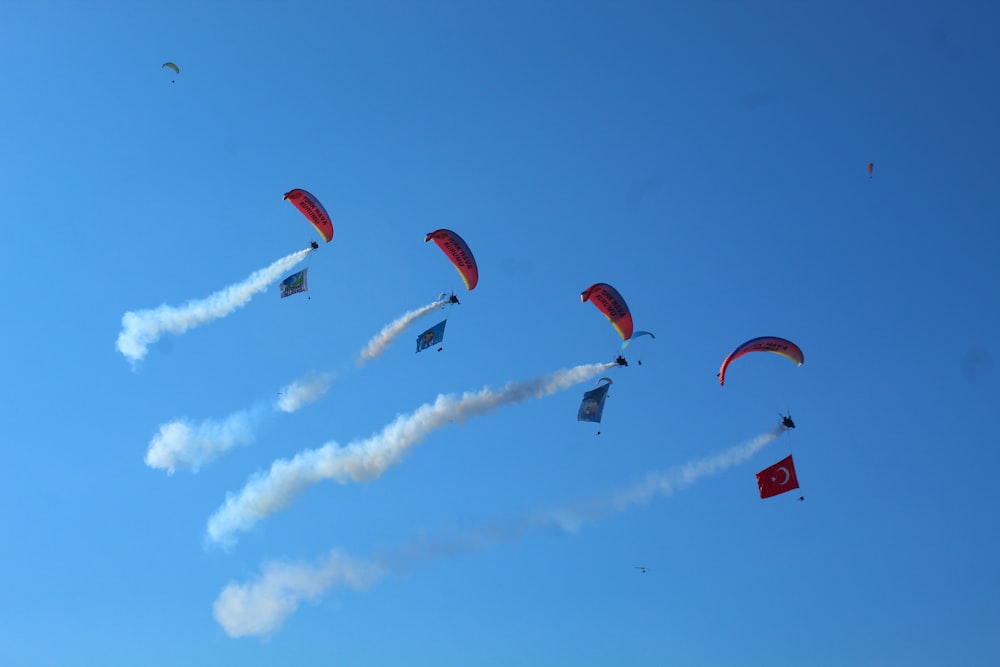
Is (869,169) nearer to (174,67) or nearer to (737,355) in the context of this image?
(737,355)

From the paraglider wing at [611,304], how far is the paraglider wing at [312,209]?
20772 mm

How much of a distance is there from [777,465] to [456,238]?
79.7 feet

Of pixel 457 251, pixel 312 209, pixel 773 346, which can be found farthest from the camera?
pixel 312 209

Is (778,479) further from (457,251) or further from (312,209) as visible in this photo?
(312,209)

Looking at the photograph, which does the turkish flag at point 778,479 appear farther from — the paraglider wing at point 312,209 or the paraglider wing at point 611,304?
the paraglider wing at point 312,209

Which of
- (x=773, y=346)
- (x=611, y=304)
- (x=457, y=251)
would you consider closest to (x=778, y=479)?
(x=773, y=346)

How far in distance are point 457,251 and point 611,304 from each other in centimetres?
1088

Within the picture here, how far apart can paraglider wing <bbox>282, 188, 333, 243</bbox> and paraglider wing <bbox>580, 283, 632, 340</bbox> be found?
20772 mm

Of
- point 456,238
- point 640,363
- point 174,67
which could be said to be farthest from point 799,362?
point 174,67

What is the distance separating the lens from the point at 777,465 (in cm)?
7644

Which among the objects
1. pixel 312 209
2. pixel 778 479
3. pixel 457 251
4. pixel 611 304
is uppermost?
pixel 312 209

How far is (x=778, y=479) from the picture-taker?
76.3 metres

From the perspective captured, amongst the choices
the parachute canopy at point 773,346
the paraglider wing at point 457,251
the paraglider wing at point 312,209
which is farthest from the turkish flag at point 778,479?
the paraglider wing at point 312,209

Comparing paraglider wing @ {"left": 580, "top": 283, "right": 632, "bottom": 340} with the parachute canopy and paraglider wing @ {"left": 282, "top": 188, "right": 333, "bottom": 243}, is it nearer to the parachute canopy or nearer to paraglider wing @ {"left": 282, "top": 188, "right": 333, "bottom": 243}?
the parachute canopy
